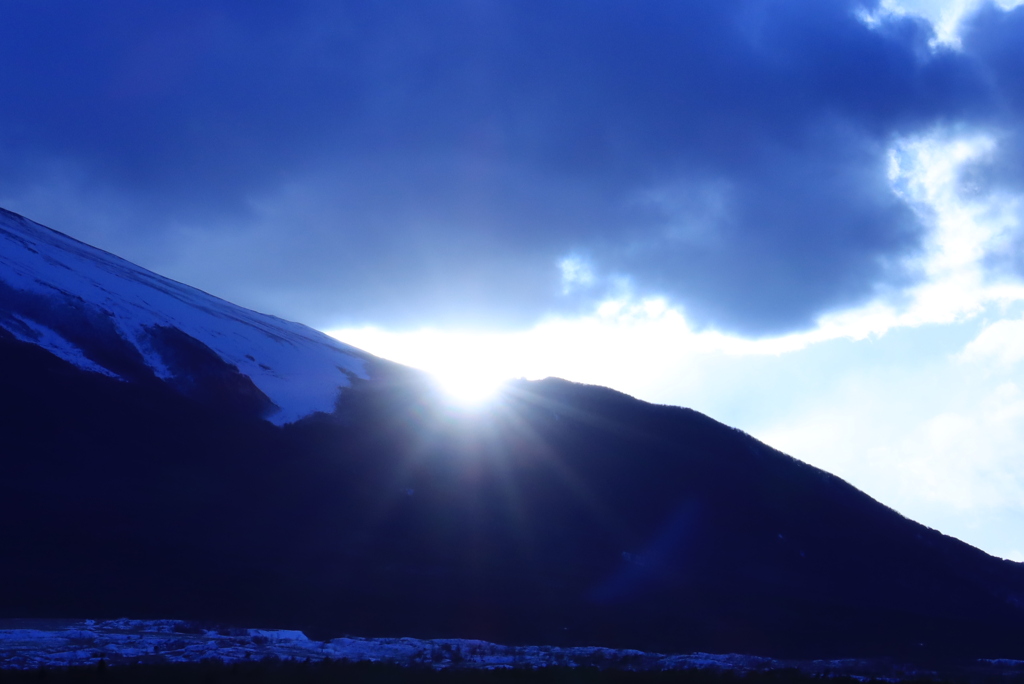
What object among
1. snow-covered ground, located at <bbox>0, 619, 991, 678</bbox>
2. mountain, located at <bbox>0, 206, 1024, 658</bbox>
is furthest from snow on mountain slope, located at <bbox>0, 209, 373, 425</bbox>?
snow-covered ground, located at <bbox>0, 619, 991, 678</bbox>

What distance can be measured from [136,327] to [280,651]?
114 feet

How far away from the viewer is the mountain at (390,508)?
125 feet

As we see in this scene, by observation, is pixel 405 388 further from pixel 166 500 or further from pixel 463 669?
pixel 463 669

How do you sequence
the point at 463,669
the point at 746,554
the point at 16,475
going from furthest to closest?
the point at 746,554 → the point at 16,475 → the point at 463,669

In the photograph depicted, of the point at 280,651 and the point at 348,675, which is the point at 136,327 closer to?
the point at 280,651

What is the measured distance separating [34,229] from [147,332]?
1940 centimetres

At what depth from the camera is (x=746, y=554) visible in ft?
184

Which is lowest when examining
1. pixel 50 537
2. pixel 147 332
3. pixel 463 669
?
pixel 50 537

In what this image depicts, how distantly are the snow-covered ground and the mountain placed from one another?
75.8 inches

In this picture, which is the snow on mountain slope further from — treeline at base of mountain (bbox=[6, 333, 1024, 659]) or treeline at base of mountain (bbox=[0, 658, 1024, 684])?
treeline at base of mountain (bbox=[0, 658, 1024, 684])

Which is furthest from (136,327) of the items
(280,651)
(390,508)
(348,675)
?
(348,675)

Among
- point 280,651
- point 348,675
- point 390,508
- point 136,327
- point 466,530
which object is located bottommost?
point 280,651

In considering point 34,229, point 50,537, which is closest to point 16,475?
point 50,537

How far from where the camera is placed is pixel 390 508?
50.5 meters
